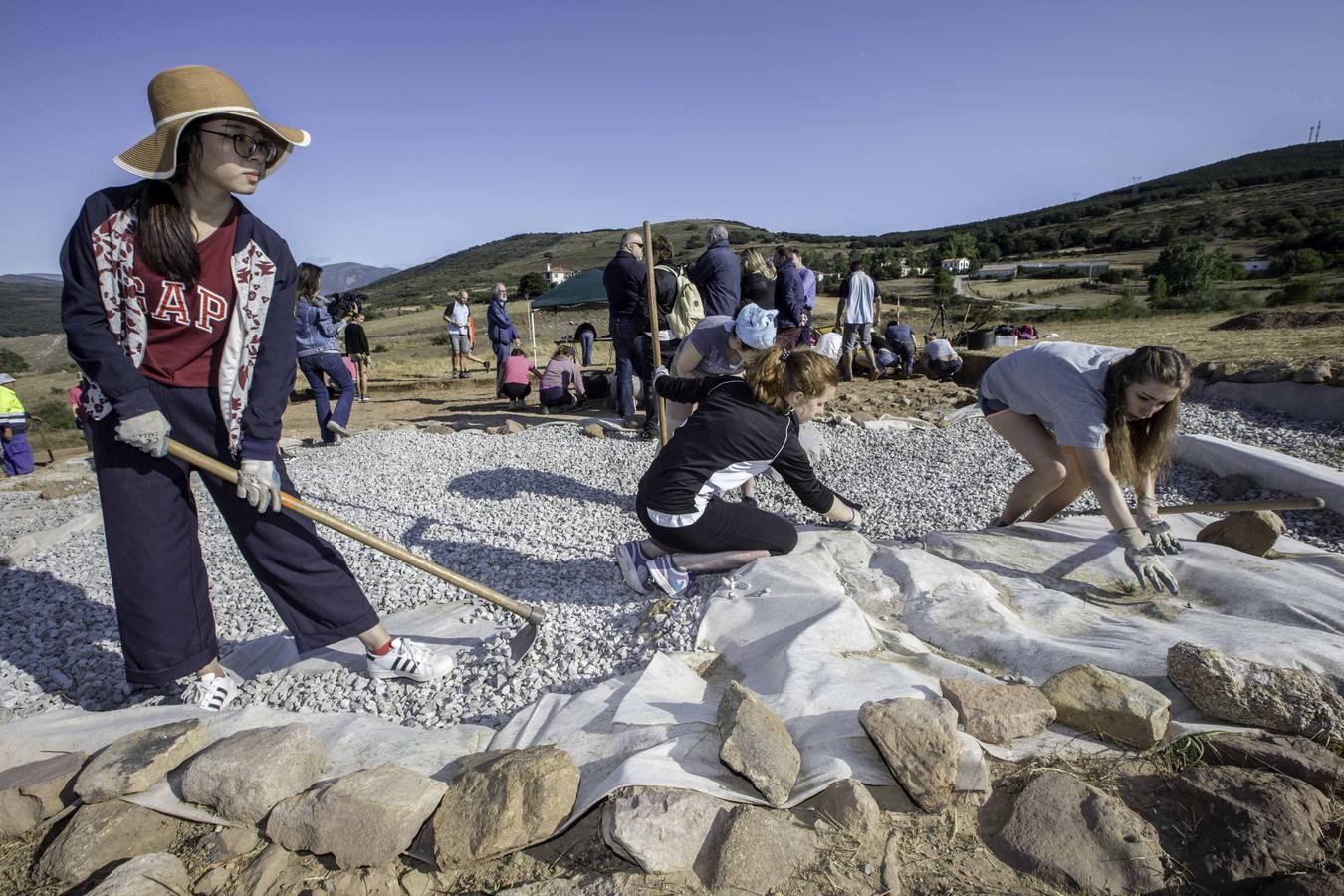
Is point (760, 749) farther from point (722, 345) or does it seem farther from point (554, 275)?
point (554, 275)

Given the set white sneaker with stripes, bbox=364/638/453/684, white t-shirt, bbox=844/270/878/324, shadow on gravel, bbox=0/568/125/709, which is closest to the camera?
white sneaker with stripes, bbox=364/638/453/684

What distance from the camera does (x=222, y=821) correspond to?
186 centimetres

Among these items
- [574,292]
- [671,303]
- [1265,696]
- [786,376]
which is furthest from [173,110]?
[574,292]

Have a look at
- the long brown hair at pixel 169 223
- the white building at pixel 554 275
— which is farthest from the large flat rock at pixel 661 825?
the white building at pixel 554 275

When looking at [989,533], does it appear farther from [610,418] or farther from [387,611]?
[610,418]

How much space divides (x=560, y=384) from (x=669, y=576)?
5.58 metres

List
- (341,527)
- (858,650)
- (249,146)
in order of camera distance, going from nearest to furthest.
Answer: (249,146), (341,527), (858,650)

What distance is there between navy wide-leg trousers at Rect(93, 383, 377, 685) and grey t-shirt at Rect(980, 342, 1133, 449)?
9.73 feet

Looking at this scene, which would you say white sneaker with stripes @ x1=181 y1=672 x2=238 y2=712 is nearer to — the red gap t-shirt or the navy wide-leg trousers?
the navy wide-leg trousers

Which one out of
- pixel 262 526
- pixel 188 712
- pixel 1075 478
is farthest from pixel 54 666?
pixel 1075 478

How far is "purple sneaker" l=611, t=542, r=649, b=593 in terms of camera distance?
10.7 feet

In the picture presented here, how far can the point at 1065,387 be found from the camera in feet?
10.5

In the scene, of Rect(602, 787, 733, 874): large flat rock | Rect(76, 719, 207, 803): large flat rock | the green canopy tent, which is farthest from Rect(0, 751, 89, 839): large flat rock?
the green canopy tent

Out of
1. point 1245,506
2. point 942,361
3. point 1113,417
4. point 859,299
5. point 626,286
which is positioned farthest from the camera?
point 942,361
